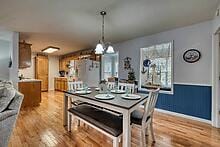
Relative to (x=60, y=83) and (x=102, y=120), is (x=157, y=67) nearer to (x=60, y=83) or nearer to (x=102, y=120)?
(x=102, y=120)

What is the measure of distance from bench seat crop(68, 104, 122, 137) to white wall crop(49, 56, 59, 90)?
23.4 feet

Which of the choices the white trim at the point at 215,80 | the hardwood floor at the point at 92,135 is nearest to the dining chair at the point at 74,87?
the hardwood floor at the point at 92,135

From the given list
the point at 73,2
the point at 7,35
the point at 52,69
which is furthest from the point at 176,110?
the point at 52,69

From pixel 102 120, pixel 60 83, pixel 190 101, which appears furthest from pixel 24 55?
pixel 190 101

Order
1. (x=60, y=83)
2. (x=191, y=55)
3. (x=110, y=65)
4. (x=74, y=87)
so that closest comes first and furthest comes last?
(x=74, y=87) < (x=191, y=55) < (x=110, y=65) < (x=60, y=83)

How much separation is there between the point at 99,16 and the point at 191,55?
240 centimetres

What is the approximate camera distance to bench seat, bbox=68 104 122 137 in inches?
74.5

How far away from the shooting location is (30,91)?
4.85 meters

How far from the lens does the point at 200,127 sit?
3.13 meters

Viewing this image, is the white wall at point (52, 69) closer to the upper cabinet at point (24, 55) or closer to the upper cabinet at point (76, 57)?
the upper cabinet at point (76, 57)

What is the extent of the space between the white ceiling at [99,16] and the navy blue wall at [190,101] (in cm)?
161

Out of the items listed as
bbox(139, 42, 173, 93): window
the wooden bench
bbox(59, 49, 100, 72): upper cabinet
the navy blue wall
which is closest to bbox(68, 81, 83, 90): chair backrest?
the wooden bench

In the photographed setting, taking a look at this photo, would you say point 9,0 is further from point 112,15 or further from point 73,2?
point 112,15

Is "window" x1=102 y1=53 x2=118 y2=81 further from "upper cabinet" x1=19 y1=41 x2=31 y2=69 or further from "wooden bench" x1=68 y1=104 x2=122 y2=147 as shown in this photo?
"wooden bench" x1=68 y1=104 x2=122 y2=147
